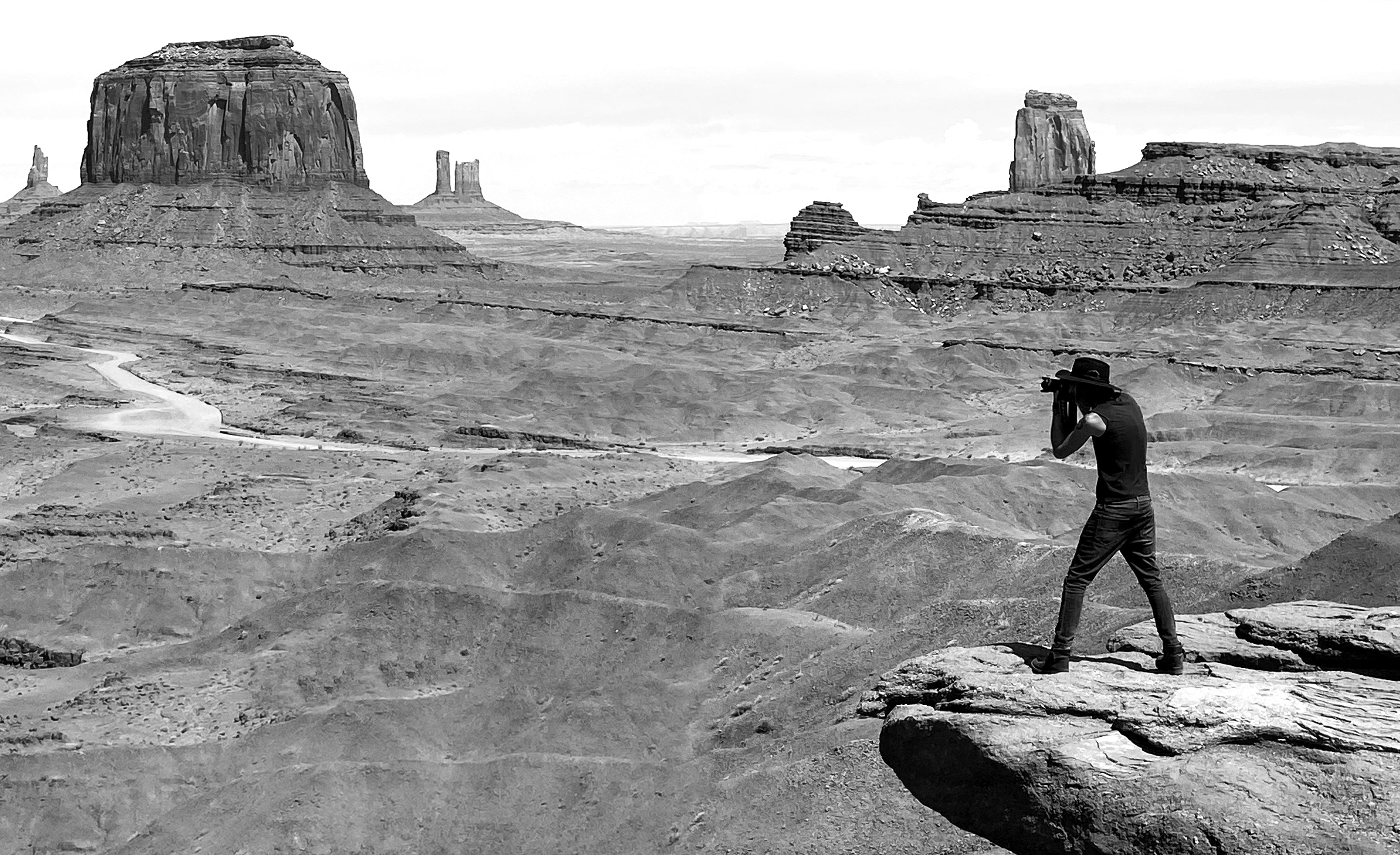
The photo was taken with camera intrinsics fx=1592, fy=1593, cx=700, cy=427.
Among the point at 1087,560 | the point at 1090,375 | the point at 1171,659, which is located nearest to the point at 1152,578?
the point at 1087,560

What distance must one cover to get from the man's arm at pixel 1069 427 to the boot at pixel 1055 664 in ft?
6.01

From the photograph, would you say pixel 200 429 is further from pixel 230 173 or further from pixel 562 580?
pixel 230 173

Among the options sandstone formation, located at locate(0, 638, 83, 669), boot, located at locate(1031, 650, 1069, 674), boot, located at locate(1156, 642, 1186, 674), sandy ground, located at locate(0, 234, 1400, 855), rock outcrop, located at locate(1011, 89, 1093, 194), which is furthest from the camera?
rock outcrop, located at locate(1011, 89, 1093, 194)

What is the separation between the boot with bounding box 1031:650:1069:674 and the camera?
14664mm

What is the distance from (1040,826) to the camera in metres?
13.7

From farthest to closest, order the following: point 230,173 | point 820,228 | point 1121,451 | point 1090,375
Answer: point 230,173
point 820,228
point 1090,375
point 1121,451

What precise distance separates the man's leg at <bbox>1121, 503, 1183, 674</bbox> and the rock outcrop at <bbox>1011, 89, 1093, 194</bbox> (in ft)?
468

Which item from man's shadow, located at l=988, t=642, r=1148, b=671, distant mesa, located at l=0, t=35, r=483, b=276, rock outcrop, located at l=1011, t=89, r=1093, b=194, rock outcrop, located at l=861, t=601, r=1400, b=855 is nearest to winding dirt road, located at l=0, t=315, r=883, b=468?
man's shadow, located at l=988, t=642, r=1148, b=671

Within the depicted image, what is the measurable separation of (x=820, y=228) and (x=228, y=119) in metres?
56.8

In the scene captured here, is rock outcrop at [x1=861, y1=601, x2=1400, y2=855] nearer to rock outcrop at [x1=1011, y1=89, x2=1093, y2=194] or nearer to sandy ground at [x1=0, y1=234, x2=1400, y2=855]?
sandy ground at [x1=0, y1=234, x2=1400, y2=855]

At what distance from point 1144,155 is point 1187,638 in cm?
11409

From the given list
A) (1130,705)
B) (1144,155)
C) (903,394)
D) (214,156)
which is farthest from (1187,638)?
(214,156)

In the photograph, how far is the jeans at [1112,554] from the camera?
1435cm

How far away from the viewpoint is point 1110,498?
47.3 feet
